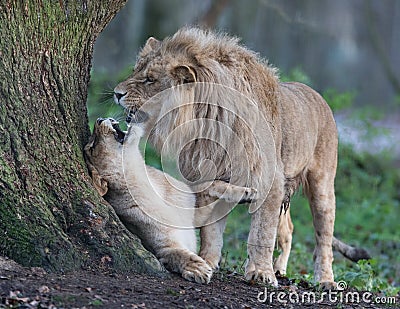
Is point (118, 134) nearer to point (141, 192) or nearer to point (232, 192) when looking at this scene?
point (141, 192)

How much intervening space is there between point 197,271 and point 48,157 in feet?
3.59

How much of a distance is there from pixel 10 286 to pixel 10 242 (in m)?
0.38

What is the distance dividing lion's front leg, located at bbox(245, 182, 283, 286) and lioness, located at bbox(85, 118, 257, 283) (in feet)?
0.48

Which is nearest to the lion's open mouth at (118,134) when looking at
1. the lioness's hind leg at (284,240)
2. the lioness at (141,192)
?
the lioness at (141,192)

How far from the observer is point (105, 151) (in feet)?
16.6

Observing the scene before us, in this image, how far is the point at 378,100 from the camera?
2608cm

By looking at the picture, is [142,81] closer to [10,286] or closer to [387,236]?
[10,286]

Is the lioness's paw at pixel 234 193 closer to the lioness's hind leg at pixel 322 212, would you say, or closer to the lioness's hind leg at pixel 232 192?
the lioness's hind leg at pixel 232 192

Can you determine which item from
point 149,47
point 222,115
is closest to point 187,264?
point 222,115

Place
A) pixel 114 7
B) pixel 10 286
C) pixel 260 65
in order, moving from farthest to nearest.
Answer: pixel 260 65 → pixel 114 7 → pixel 10 286

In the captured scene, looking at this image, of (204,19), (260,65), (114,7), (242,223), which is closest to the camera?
(114,7)

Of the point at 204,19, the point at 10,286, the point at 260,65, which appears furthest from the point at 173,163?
the point at 204,19

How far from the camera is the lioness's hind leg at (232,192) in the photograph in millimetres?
5059

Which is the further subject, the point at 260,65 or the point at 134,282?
the point at 260,65
